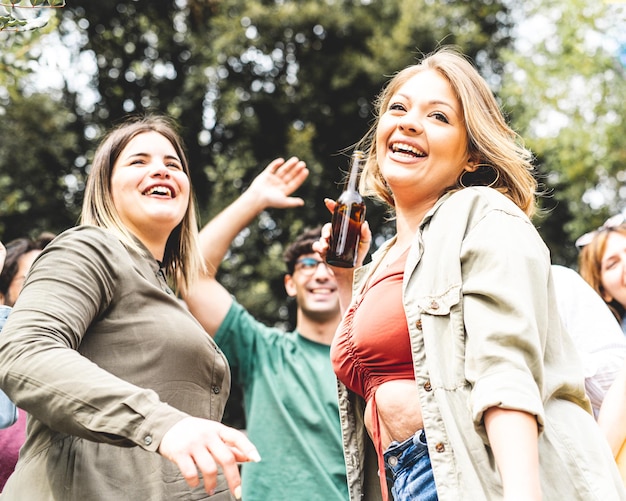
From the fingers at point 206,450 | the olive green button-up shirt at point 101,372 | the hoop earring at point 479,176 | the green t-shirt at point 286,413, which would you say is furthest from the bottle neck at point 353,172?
the fingers at point 206,450

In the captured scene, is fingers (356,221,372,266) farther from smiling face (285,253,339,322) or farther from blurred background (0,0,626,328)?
blurred background (0,0,626,328)

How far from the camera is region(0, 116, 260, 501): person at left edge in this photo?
1617mm

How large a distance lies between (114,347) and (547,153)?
12.1 metres

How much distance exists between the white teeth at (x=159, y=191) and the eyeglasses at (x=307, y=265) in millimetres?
2181

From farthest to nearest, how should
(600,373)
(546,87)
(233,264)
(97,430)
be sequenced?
(546,87)
(233,264)
(600,373)
(97,430)

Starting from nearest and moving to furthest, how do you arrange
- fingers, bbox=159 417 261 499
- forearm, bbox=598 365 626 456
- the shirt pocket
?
fingers, bbox=159 417 261 499
the shirt pocket
forearm, bbox=598 365 626 456

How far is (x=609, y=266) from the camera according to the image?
4.16 meters

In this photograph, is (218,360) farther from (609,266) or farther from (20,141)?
(20,141)

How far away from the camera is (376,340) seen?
2.12 m

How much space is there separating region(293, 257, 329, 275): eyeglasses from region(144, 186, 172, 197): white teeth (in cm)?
218

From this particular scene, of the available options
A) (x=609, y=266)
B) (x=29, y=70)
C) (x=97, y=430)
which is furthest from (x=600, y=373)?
(x=29, y=70)

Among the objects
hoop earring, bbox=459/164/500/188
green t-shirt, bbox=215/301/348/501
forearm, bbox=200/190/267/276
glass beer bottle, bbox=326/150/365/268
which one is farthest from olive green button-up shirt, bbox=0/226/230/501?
green t-shirt, bbox=215/301/348/501

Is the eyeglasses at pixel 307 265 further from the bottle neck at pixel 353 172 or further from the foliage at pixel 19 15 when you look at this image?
the foliage at pixel 19 15

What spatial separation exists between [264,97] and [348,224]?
9.35 metres
